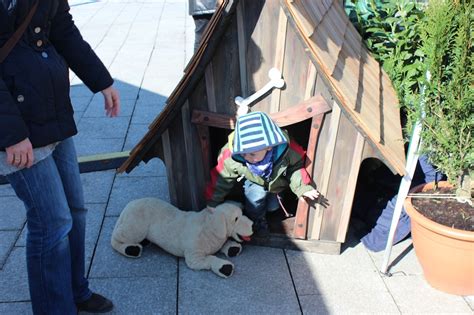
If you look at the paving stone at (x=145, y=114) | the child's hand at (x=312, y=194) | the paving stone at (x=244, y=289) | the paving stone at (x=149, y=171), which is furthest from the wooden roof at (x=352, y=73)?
the paving stone at (x=145, y=114)

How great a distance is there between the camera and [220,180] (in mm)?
2904

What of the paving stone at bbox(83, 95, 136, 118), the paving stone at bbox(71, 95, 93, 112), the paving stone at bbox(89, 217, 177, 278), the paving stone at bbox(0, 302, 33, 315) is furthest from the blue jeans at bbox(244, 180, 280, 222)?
the paving stone at bbox(71, 95, 93, 112)

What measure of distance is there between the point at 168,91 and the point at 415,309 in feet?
13.6

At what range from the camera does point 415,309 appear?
2666 mm

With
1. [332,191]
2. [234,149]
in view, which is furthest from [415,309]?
[234,149]

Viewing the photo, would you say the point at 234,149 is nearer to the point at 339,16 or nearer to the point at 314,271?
the point at 314,271

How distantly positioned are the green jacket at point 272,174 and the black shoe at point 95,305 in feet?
2.73

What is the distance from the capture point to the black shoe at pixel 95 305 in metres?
2.55

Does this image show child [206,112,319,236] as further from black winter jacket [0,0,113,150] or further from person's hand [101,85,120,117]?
black winter jacket [0,0,113,150]

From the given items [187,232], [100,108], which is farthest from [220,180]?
[100,108]

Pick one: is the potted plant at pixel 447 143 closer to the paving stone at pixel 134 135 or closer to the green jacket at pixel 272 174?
the green jacket at pixel 272 174

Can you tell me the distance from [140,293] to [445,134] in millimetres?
1895

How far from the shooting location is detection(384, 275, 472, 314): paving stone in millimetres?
2666

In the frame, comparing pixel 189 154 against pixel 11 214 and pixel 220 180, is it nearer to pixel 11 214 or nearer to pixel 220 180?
pixel 220 180
